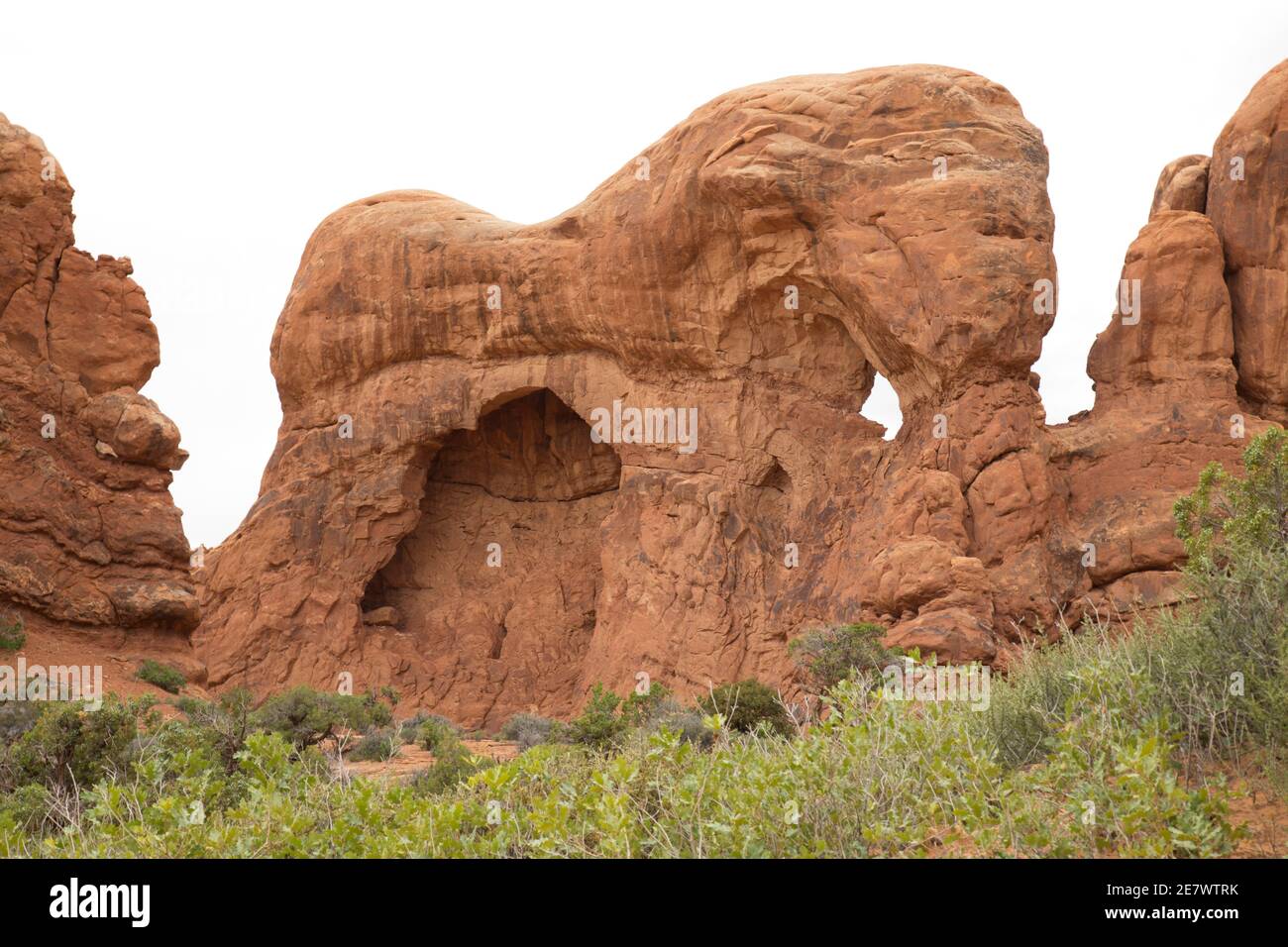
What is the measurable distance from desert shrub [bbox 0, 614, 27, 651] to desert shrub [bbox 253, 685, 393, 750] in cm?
331

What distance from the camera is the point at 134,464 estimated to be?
734 inches

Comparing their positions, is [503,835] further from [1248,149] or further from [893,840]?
[1248,149]

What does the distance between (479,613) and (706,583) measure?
5.72m

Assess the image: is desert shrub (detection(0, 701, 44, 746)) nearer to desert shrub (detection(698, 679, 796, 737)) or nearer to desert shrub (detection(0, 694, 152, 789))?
desert shrub (detection(0, 694, 152, 789))

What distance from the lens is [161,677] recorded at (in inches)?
671

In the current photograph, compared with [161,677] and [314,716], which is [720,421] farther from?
[161,677]

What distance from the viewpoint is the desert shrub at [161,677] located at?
55.9 ft

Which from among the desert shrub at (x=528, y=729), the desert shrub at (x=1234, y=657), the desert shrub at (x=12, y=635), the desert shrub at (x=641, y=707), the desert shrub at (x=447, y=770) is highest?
the desert shrub at (x=12, y=635)

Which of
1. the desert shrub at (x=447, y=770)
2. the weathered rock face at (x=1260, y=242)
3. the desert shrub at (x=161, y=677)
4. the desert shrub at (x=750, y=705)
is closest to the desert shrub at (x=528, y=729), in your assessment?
the desert shrub at (x=750, y=705)

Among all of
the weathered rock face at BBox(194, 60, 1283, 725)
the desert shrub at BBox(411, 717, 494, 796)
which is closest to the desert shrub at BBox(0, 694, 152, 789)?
the desert shrub at BBox(411, 717, 494, 796)

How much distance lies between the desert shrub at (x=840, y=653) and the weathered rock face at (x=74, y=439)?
9.50m

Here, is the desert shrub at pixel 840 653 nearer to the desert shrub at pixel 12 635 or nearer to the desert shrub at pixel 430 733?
the desert shrub at pixel 430 733

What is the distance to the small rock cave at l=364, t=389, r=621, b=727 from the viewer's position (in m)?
23.5

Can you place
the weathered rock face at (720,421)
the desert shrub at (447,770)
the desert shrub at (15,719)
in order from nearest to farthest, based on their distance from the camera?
the desert shrub at (447,770), the desert shrub at (15,719), the weathered rock face at (720,421)
